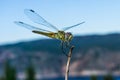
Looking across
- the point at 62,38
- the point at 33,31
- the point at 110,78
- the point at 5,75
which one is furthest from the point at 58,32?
the point at 5,75

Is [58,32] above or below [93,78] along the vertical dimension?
below

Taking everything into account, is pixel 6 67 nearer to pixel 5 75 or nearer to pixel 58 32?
pixel 5 75

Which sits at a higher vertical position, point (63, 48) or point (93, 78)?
point (93, 78)

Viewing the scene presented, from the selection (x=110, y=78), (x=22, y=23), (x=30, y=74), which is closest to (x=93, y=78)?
(x=110, y=78)

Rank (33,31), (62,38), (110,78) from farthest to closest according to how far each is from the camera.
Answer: (110,78) → (33,31) → (62,38)

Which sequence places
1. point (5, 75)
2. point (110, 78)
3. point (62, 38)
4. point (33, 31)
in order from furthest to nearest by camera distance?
point (5, 75) → point (110, 78) → point (33, 31) → point (62, 38)

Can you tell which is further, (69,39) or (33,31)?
(33,31)

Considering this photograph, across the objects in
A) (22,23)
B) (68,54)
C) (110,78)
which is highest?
(110,78)

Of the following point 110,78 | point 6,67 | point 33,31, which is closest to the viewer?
point 33,31

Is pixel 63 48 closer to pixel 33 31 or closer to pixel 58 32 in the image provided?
pixel 58 32
